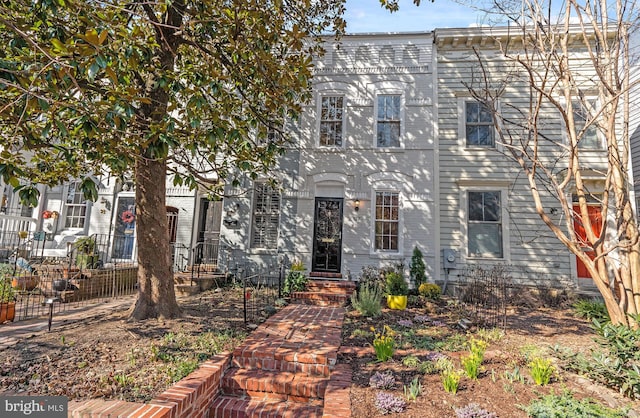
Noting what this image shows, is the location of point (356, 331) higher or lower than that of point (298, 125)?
lower

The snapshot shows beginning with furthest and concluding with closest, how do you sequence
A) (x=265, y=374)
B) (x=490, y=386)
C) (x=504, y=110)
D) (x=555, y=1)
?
1. (x=504, y=110)
2. (x=555, y=1)
3. (x=265, y=374)
4. (x=490, y=386)

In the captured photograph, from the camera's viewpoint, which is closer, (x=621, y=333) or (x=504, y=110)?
(x=621, y=333)

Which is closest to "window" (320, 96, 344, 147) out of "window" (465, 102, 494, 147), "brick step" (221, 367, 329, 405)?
"window" (465, 102, 494, 147)

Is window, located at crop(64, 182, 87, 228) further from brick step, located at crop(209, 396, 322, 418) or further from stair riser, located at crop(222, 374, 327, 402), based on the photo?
brick step, located at crop(209, 396, 322, 418)

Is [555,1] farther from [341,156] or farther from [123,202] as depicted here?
[123,202]

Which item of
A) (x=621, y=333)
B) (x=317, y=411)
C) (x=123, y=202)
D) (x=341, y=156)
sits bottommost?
(x=317, y=411)

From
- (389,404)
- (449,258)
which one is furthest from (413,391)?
(449,258)

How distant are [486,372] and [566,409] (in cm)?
104

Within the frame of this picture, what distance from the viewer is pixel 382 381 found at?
3604 mm

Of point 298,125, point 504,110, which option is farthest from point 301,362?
point 504,110

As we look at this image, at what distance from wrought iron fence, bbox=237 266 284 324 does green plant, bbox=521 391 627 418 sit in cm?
404

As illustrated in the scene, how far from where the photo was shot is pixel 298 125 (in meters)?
10.4

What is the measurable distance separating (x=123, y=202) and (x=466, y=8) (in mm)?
11805

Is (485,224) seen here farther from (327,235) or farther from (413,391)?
(413,391)
